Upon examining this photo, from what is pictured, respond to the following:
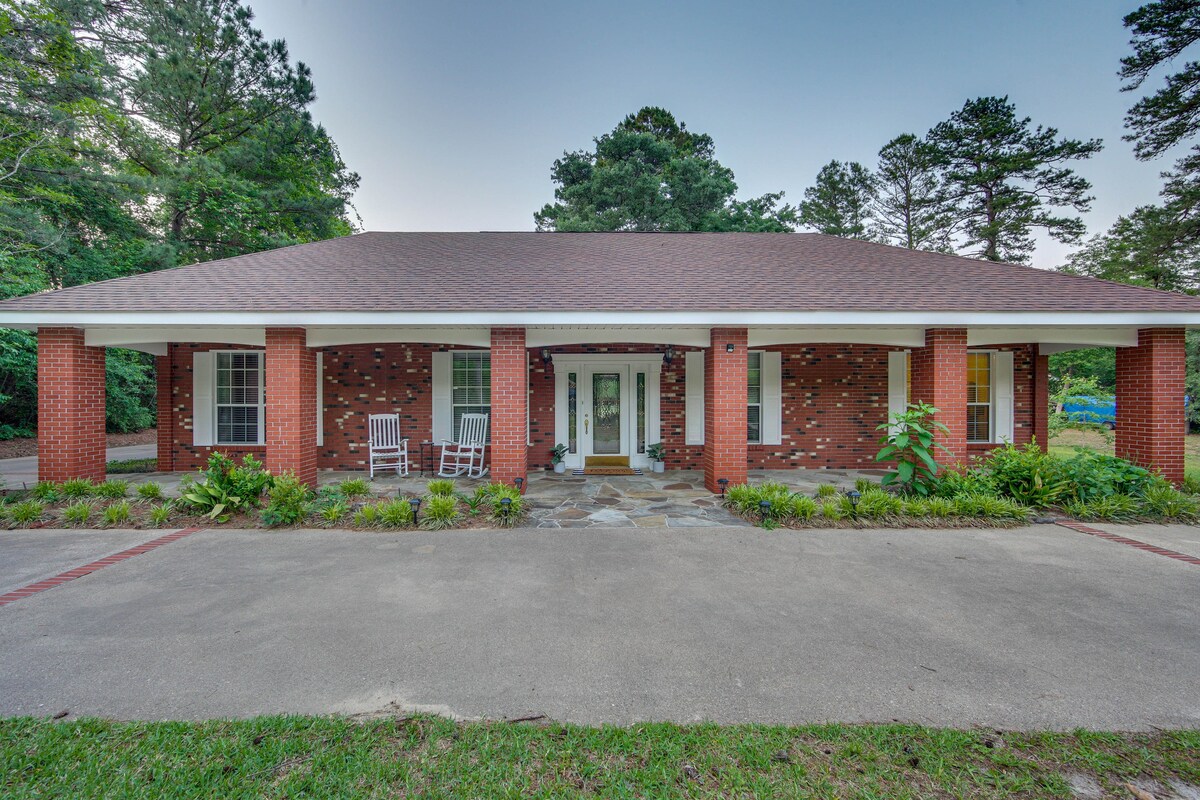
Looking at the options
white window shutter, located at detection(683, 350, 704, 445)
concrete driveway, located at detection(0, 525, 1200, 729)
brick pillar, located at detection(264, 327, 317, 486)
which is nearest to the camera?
concrete driveway, located at detection(0, 525, 1200, 729)

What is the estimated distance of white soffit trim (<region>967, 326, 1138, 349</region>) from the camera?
24.1 feet

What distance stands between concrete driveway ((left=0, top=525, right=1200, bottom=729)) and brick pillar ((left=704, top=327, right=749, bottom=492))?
2.25 m

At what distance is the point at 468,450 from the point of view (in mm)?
9492

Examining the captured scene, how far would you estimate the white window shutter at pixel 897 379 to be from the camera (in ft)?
31.6

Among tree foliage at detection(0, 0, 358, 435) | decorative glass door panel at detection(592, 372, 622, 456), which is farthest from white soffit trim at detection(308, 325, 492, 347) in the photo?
tree foliage at detection(0, 0, 358, 435)

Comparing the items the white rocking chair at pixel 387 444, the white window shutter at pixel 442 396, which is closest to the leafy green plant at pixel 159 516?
the white rocking chair at pixel 387 444

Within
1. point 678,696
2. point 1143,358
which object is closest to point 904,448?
point 1143,358

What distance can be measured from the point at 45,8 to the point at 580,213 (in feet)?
51.5

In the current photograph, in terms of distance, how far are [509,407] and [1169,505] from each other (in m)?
8.78

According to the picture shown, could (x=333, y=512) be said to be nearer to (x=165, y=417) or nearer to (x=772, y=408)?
(x=165, y=417)

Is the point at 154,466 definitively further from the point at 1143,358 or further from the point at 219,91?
the point at 1143,358

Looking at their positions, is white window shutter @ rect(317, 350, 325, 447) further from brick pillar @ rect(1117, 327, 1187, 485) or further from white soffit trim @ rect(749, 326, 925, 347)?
brick pillar @ rect(1117, 327, 1187, 485)

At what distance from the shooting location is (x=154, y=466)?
9.79m

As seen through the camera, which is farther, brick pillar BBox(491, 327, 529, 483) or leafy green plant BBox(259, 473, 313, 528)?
brick pillar BBox(491, 327, 529, 483)
